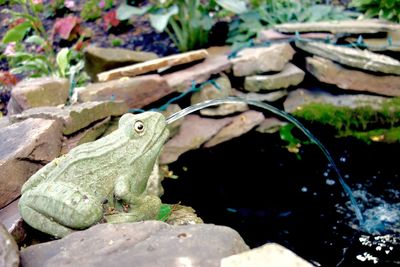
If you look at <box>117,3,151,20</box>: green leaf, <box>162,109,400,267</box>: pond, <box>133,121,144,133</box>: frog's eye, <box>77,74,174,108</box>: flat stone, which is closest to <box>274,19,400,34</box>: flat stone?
<box>162,109,400,267</box>: pond

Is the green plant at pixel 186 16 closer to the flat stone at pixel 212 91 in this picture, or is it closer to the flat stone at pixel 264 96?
the flat stone at pixel 212 91

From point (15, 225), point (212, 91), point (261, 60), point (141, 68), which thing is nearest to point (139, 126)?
point (15, 225)

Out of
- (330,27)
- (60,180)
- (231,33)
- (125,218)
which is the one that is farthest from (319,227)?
(231,33)

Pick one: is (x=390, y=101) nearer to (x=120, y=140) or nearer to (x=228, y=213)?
(x=228, y=213)

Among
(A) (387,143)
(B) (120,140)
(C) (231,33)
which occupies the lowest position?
(A) (387,143)

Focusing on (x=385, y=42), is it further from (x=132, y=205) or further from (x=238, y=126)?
(x=132, y=205)

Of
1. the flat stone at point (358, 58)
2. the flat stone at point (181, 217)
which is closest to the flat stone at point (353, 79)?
the flat stone at point (358, 58)
